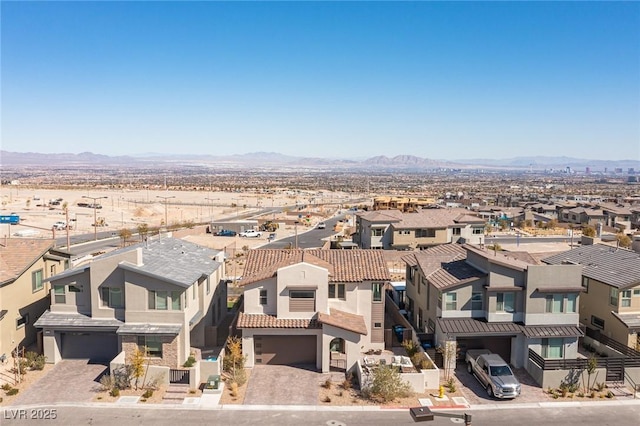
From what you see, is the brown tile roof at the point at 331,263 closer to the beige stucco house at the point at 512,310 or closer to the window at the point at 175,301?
the window at the point at 175,301

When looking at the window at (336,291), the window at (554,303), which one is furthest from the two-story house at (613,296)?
the window at (336,291)

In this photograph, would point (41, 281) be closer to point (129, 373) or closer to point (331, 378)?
point (129, 373)

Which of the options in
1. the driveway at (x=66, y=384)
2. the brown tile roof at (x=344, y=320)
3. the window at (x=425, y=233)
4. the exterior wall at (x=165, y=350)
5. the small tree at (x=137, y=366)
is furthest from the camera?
the window at (x=425, y=233)

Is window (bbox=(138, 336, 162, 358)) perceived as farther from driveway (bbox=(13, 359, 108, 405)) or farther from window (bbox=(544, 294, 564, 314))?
window (bbox=(544, 294, 564, 314))

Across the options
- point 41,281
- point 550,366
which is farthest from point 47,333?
point 550,366

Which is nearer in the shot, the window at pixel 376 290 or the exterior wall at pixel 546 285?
the exterior wall at pixel 546 285

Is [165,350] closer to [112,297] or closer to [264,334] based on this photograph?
[112,297]
